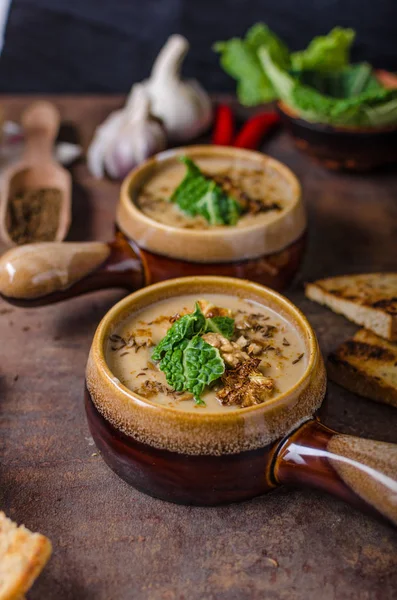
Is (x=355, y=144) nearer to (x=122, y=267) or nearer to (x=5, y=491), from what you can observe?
(x=122, y=267)

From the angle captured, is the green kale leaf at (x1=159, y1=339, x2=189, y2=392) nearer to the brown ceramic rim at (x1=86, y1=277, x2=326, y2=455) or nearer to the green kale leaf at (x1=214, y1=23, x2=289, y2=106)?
the brown ceramic rim at (x1=86, y1=277, x2=326, y2=455)

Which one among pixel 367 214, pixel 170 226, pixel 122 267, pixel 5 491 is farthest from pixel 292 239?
pixel 5 491

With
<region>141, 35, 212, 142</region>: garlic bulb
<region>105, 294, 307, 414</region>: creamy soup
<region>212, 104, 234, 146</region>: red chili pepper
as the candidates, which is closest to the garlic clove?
<region>141, 35, 212, 142</region>: garlic bulb

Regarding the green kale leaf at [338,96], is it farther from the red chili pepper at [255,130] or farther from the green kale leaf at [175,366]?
the green kale leaf at [175,366]

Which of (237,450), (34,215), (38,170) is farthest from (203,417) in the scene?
(38,170)

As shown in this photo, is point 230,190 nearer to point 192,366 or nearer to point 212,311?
point 212,311

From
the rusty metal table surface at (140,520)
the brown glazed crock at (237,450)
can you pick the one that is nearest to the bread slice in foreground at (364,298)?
the rusty metal table surface at (140,520)
